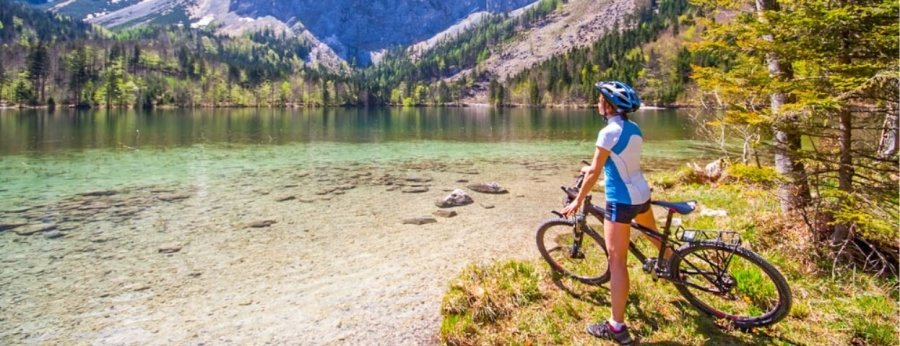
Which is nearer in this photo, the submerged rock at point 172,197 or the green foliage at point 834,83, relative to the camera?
the green foliage at point 834,83

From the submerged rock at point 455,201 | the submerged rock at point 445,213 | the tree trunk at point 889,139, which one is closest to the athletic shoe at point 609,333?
the tree trunk at point 889,139

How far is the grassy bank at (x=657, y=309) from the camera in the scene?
6195 mm

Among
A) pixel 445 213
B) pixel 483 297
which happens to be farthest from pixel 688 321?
pixel 445 213

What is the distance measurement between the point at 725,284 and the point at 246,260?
33.0ft

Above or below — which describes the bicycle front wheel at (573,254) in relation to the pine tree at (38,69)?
below

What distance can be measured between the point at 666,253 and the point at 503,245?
5.89m

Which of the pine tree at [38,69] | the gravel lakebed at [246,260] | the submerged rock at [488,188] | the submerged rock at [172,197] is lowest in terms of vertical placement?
the gravel lakebed at [246,260]

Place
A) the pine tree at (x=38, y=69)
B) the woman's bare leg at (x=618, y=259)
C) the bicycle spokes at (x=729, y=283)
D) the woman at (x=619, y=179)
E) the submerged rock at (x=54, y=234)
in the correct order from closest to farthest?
the woman at (x=619, y=179), the woman's bare leg at (x=618, y=259), the bicycle spokes at (x=729, y=283), the submerged rock at (x=54, y=234), the pine tree at (x=38, y=69)

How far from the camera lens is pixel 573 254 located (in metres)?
8.22

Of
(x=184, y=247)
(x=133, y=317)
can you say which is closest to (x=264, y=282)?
(x=133, y=317)

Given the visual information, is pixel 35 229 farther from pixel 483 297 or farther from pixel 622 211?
pixel 622 211

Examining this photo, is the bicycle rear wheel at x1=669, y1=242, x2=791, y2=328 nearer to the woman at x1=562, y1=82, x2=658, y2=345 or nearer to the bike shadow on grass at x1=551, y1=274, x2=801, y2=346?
the bike shadow on grass at x1=551, y1=274, x2=801, y2=346

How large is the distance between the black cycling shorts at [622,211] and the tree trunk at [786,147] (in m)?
3.55

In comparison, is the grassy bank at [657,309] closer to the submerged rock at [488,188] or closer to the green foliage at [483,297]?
the green foliage at [483,297]
